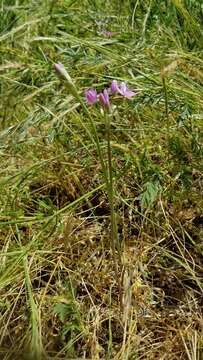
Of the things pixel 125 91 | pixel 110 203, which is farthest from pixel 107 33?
pixel 110 203

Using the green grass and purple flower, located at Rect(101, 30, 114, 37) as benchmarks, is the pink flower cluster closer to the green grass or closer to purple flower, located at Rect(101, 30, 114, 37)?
the green grass

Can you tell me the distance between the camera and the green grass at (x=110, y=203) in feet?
4.63

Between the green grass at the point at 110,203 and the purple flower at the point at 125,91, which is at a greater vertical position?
the purple flower at the point at 125,91

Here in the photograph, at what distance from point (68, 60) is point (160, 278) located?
2.04 ft

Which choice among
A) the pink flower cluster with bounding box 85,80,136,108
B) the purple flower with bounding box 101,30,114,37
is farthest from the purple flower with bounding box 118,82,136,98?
the purple flower with bounding box 101,30,114,37

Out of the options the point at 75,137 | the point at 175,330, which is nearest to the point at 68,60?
the point at 75,137

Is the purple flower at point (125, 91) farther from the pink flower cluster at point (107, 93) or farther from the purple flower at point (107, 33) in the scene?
the purple flower at point (107, 33)

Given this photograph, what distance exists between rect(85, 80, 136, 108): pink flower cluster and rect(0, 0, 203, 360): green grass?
0.04 meters

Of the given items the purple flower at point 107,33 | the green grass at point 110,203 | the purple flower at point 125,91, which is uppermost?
the purple flower at point 125,91

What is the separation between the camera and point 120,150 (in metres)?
1.69

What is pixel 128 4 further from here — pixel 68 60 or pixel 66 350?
pixel 66 350

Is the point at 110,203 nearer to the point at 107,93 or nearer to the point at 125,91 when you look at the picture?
the point at 107,93

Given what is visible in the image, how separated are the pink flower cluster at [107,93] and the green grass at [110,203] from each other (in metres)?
0.04

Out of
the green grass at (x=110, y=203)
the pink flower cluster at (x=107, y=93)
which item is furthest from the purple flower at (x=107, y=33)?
the pink flower cluster at (x=107, y=93)
